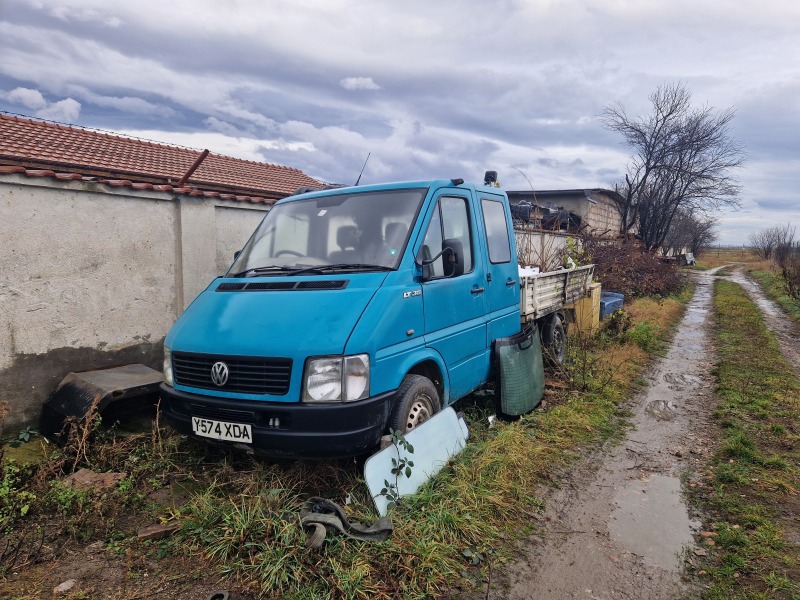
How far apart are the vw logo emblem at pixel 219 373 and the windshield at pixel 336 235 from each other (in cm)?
95

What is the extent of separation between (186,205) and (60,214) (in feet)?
4.70

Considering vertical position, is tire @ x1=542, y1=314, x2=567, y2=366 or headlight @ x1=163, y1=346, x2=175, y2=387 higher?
headlight @ x1=163, y1=346, x2=175, y2=387

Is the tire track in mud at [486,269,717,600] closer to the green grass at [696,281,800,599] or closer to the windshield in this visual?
the green grass at [696,281,800,599]

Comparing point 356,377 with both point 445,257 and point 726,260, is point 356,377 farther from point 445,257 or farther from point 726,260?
point 726,260

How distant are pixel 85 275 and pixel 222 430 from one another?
2840mm

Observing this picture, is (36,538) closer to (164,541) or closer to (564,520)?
(164,541)

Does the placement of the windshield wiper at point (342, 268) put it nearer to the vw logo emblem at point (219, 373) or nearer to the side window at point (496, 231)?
the vw logo emblem at point (219, 373)

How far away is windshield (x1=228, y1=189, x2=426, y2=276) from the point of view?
13.4 ft

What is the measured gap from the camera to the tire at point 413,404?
3648 millimetres

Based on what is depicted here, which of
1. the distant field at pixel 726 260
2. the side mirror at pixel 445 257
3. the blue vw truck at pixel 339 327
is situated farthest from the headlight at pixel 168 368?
the distant field at pixel 726 260

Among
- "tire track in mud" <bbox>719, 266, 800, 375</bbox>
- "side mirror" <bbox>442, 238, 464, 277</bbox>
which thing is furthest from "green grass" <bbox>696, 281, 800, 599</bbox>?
"side mirror" <bbox>442, 238, 464, 277</bbox>

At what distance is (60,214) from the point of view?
16.4 feet

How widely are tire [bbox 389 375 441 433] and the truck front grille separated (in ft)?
2.70

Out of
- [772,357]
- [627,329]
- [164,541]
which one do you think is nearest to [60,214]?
[164,541]
